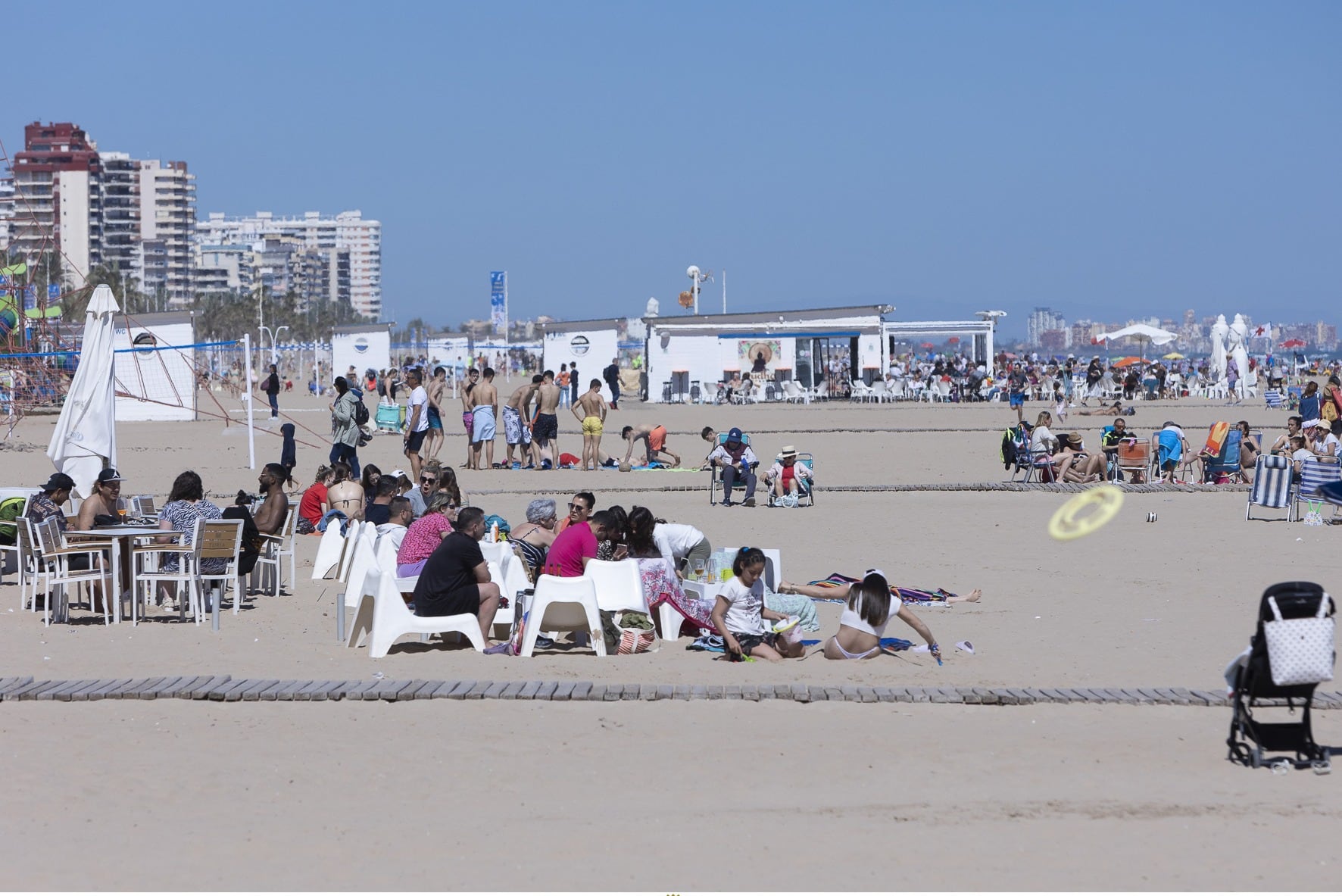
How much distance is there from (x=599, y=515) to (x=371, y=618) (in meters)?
1.62

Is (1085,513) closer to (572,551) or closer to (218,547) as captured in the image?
(572,551)

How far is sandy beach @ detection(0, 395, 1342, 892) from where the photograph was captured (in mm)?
4688

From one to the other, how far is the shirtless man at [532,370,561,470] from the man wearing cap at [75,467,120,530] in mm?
9939

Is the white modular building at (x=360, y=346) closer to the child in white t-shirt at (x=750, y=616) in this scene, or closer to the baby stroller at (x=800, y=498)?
the baby stroller at (x=800, y=498)

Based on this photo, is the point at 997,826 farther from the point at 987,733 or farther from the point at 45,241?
the point at 45,241

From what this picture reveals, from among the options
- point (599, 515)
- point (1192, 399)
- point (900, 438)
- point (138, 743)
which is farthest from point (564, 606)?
point (1192, 399)

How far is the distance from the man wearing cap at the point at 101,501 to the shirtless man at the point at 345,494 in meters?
3.06

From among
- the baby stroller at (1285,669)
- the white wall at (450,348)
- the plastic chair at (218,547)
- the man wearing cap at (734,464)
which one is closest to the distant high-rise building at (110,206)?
the white wall at (450,348)

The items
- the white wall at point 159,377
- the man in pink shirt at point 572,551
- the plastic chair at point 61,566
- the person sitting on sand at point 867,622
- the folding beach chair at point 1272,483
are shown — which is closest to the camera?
the person sitting on sand at point 867,622

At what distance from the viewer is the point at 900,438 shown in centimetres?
2594

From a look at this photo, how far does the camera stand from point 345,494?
13023mm

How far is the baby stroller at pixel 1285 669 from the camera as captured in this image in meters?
5.80

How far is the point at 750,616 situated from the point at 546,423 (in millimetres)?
12046

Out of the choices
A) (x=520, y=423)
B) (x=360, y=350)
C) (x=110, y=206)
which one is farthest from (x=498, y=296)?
(x=110, y=206)
